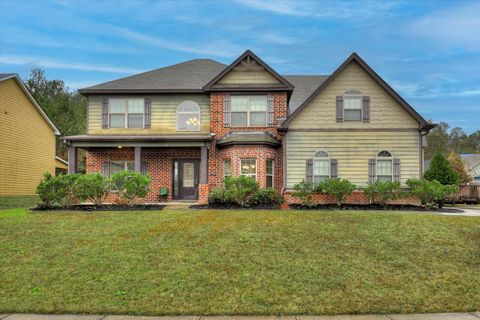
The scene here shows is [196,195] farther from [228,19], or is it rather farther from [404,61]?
[404,61]

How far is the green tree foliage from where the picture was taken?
41.7 m

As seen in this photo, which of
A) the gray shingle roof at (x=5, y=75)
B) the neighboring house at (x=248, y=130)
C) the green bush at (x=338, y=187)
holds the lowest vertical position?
the green bush at (x=338, y=187)

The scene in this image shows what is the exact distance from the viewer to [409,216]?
11.6m

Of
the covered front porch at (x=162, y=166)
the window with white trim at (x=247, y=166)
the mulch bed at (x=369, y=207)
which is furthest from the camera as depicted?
the covered front porch at (x=162, y=166)

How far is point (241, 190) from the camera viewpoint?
1466 centimetres

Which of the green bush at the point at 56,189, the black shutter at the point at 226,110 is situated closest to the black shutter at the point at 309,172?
the black shutter at the point at 226,110

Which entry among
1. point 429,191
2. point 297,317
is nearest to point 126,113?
point 429,191

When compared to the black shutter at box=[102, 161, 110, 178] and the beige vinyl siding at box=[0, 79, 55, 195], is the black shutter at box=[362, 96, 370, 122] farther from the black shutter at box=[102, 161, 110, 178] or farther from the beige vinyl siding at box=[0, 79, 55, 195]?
the beige vinyl siding at box=[0, 79, 55, 195]

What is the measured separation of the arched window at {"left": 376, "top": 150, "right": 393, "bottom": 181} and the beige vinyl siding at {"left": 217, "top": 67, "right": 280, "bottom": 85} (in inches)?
232

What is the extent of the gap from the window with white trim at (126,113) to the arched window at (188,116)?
187 cm

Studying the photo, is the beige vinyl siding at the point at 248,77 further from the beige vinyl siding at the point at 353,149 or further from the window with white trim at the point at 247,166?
the window with white trim at the point at 247,166

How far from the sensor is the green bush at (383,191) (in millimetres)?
15156

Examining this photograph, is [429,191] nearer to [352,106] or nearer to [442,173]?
[352,106]

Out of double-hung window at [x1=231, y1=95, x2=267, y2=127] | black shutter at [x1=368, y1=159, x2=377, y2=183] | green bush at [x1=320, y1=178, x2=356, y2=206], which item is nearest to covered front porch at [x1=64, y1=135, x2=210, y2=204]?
double-hung window at [x1=231, y1=95, x2=267, y2=127]
